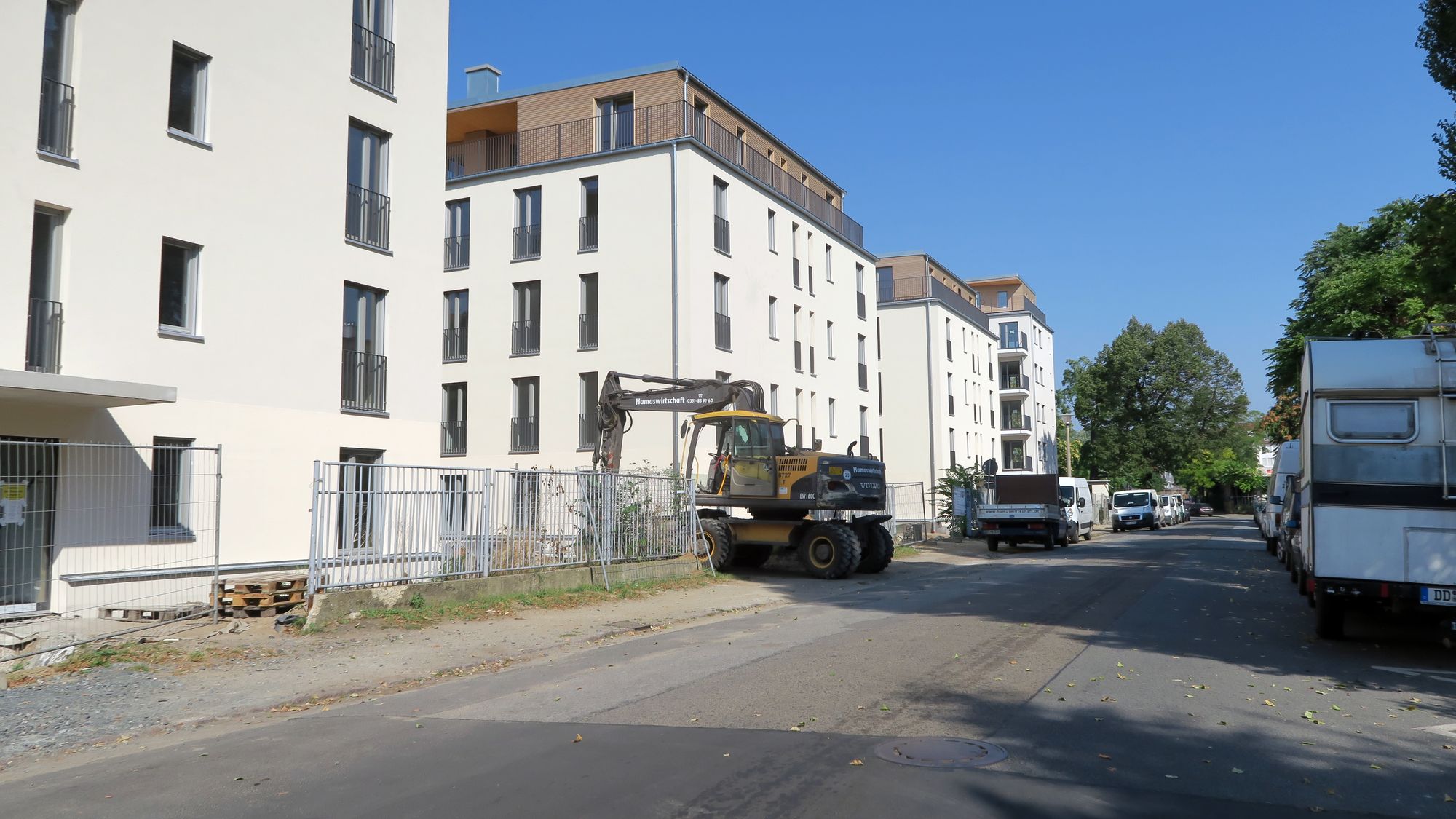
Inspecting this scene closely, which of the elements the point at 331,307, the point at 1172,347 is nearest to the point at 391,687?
the point at 331,307

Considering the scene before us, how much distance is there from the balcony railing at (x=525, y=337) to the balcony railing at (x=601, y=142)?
15.8 ft

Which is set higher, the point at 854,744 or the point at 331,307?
the point at 331,307

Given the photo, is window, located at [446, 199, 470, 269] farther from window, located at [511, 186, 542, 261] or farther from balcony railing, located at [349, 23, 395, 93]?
balcony railing, located at [349, 23, 395, 93]

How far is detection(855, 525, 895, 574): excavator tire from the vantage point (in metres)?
21.9

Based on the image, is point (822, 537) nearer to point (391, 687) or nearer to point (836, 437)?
point (391, 687)

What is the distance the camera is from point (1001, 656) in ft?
32.1

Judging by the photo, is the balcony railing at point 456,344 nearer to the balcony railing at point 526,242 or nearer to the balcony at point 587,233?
the balcony railing at point 526,242

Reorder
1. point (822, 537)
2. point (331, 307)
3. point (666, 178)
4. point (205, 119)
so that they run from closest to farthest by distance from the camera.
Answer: point (205, 119) < point (331, 307) < point (822, 537) < point (666, 178)

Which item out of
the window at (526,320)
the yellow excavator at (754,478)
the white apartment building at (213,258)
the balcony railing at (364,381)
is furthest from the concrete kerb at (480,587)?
the window at (526,320)

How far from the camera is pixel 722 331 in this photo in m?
29.4

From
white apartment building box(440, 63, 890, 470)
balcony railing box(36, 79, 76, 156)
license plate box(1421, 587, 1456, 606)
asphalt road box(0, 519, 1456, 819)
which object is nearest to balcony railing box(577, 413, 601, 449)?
white apartment building box(440, 63, 890, 470)

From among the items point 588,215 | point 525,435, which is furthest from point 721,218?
point 525,435

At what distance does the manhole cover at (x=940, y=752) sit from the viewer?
581 centimetres

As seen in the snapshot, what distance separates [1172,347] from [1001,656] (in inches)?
2652
